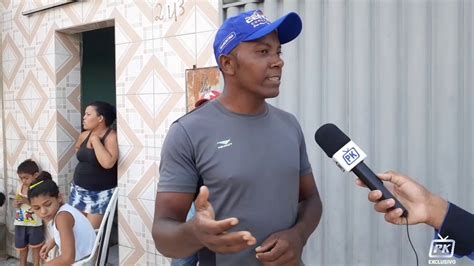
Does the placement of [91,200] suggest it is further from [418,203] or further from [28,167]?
[418,203]

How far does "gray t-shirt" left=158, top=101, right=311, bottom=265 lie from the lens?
1585 millimetres

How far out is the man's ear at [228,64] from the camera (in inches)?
67.3

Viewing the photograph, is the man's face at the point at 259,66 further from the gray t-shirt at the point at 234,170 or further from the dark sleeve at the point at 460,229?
the dark sleeve at the point at 460,229

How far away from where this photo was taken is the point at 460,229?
1.51 m

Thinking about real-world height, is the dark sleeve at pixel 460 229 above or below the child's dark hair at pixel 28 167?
above

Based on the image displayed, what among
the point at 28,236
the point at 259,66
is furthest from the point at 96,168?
the point at 259,66

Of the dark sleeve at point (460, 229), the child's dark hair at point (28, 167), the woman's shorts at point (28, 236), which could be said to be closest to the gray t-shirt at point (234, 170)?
the dark sleeve at point (460, 229)

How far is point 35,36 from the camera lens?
482cm

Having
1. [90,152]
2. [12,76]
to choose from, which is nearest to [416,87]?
[90,152]

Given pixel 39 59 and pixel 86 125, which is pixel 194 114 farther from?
pixel 39 59

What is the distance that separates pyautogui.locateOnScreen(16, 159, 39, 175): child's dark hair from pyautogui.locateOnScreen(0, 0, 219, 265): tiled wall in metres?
0.11

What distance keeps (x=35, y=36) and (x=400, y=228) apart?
4208mm

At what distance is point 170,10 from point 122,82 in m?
0.83

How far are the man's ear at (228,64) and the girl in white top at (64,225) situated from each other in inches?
79.6
